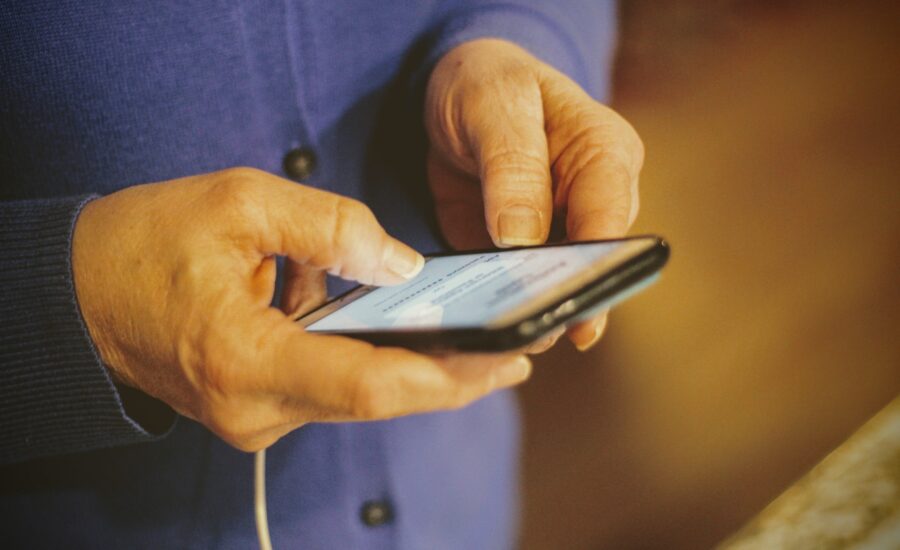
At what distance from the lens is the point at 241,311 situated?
1.06 ft

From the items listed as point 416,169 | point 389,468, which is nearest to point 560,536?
point 389,468

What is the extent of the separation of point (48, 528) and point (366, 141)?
0.42 meters

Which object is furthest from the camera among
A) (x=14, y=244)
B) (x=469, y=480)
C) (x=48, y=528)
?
(x=469, y=480)

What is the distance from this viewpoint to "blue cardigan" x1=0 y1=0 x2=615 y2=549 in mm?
397

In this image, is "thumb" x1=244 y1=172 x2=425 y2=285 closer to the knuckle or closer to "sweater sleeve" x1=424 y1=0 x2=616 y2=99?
the knuckle

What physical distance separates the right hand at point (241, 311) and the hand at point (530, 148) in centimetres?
8

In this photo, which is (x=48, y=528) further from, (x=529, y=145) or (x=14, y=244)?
(x=529, y=145)

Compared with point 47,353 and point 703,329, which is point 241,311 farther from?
point 703,329

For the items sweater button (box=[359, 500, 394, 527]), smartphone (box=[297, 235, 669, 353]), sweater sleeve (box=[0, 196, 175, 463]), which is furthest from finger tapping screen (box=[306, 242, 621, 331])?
sweater button (box=[359, 500, 394, 527])

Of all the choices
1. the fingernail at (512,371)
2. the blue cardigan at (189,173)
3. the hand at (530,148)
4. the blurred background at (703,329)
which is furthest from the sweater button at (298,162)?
the blurred background at (703,329)

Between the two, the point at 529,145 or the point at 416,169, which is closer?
the point at 529,145

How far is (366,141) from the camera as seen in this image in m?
0.57

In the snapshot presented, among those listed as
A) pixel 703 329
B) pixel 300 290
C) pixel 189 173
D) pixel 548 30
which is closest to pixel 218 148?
pixel 189 173

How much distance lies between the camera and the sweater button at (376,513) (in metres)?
0.58
